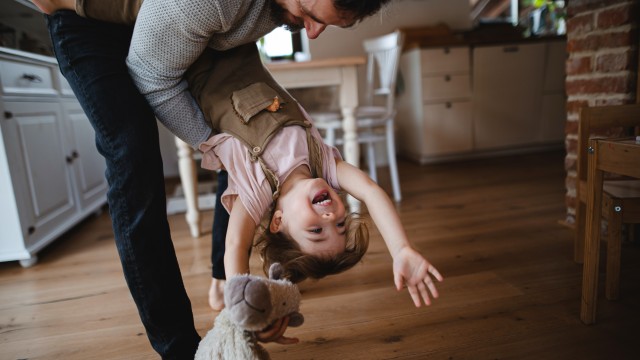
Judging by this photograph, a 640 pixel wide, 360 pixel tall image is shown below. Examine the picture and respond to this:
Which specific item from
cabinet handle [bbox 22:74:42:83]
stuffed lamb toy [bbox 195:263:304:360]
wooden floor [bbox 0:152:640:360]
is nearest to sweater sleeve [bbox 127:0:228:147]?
stuffed lamb toy [bbox 195:263:304:360]

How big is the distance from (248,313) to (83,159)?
2149 millimetres

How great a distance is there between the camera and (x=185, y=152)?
1.94m

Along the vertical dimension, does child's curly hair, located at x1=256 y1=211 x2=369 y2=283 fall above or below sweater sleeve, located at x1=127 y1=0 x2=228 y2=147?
below

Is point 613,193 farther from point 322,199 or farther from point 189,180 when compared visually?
point 189,180

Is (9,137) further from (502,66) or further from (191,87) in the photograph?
(502,66)

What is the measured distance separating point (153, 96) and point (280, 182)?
306 mm

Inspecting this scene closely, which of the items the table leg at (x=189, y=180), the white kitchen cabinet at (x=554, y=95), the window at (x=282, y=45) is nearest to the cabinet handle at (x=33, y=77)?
the table leg at (x=189, y=180)

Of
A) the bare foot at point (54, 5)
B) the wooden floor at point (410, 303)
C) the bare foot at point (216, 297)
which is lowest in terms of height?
the wooden floor at point (410, 303)

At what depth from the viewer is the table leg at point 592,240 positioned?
107cm

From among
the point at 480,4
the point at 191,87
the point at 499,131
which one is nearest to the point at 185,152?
the point at 191,87

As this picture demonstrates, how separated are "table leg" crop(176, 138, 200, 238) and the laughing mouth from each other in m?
1.23

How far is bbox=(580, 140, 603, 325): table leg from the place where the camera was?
3.51 feet

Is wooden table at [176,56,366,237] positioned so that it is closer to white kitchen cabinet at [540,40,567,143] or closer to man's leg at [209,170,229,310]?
man's leg at [209,170,229,310]

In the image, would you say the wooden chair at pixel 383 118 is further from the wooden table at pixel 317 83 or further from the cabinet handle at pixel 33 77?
the cabinet handle at pixel 33 77
